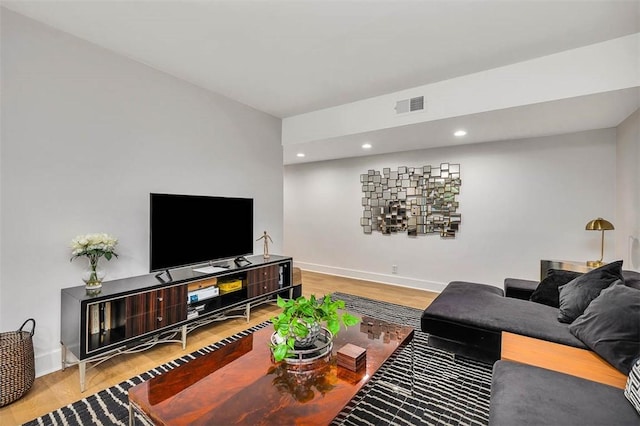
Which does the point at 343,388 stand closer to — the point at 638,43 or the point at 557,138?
the point at 638,43

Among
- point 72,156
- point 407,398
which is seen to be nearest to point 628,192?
point 407,398

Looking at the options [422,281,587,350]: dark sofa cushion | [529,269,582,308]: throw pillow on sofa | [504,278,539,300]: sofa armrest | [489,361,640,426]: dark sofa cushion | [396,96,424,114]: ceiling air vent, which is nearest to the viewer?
[489,361,640,426]: dark sofa cushion

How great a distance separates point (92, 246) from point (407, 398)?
251 cm

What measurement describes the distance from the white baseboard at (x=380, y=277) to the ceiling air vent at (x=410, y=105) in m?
2.70

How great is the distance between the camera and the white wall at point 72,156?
2.11 meters

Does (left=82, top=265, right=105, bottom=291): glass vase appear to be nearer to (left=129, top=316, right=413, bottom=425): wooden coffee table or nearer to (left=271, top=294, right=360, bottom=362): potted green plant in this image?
(left=129, top=316, right=413, bottom=425): wooden coffee table

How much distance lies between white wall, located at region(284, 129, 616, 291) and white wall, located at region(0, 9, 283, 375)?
288 cm

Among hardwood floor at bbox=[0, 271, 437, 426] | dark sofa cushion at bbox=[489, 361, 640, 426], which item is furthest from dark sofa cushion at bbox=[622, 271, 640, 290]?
hardwood floor at bbox=[0, 271, 437, 426]

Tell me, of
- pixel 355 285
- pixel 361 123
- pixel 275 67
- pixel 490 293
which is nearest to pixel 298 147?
pixel 361 123

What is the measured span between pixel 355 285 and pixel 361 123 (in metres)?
2.64

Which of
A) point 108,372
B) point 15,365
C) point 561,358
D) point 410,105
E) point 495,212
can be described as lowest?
point 108,372

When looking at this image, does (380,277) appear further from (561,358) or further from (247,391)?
(247,391)

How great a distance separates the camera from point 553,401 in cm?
125

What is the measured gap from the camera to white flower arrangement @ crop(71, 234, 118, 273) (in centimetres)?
222
